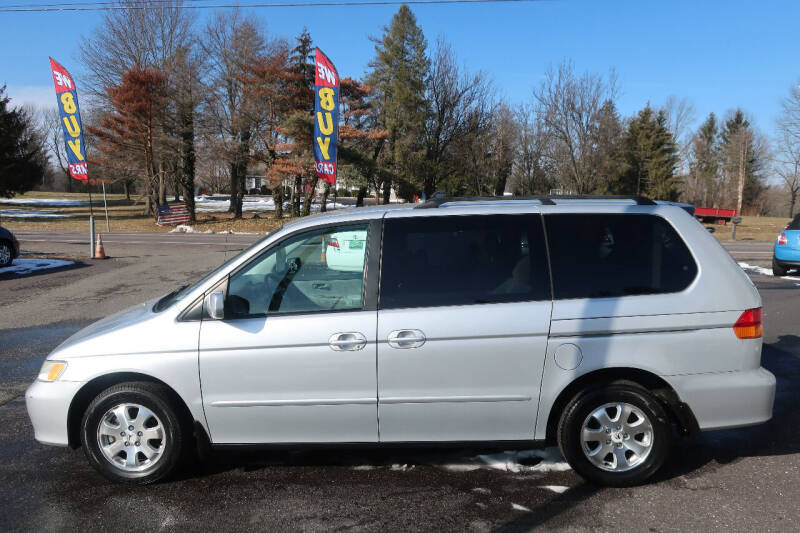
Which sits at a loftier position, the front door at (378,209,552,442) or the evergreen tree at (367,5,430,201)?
the evergreen tree at (367,5,430,201)

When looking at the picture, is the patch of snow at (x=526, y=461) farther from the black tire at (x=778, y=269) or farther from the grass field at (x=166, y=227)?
the grass field at (x=166, y=227)

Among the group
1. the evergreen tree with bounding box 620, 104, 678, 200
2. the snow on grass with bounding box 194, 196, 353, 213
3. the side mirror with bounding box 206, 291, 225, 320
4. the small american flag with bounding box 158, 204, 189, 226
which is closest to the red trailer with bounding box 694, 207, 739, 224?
the evergreen tree with bounding box 620, 104, 678, 200

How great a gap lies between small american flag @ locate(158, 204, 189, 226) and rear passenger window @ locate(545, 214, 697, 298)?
3397 centimetres

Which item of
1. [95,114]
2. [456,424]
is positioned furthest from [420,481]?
[95,114]

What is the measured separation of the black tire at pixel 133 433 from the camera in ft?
11.9

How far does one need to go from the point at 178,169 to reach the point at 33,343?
3171 centimetres

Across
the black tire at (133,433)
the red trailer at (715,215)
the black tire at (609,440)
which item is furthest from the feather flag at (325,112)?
the red trailer at (715,215)

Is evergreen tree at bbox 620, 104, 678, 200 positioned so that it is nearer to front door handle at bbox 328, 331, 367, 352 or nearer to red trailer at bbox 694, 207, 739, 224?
red trailer at bbox 694, 207, 739, 224

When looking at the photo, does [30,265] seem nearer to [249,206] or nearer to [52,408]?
[52,408]

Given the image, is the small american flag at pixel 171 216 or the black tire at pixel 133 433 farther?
the small american flag at pixel 171 216

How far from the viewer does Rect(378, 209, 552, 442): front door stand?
3.53 meters

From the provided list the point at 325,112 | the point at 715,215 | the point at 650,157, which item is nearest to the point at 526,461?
the point at 325,112

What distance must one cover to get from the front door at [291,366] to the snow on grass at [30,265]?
12.6 m

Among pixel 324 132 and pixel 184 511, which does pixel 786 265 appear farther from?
pixel 184 511
